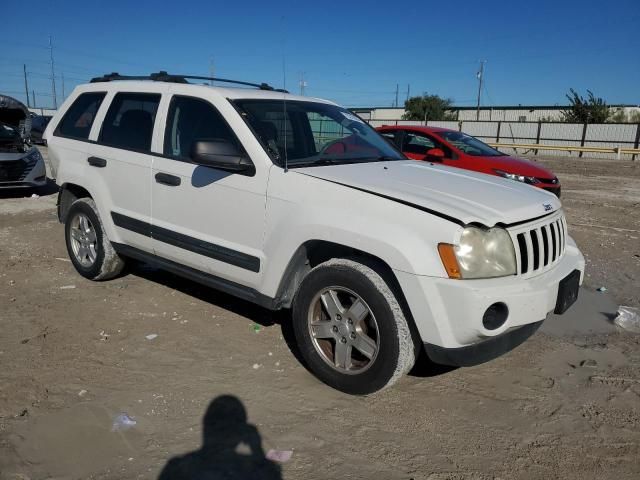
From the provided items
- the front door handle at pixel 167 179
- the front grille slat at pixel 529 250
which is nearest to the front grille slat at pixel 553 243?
the front grille slat at pixel 529 250

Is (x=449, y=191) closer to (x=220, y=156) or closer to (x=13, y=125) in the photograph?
(x=220, y=156)

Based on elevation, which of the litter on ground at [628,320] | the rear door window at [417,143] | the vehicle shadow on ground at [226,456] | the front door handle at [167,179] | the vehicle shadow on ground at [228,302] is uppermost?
the rear door window at [417,143]

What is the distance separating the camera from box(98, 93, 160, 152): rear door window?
14.4 ft

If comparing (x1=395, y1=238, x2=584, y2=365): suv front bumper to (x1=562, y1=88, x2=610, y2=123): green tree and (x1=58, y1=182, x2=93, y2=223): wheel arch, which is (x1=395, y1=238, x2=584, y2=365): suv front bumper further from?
(x1=562, y1=88, x2=610, y2=123): green tree

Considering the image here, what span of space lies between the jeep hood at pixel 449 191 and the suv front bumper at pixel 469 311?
35 cm

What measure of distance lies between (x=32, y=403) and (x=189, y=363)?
98 cm

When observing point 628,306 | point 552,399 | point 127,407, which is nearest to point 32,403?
point 127,407

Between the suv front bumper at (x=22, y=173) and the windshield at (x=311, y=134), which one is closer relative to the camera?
the windshield at (x=311, y=134)

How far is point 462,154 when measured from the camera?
31.6 feet

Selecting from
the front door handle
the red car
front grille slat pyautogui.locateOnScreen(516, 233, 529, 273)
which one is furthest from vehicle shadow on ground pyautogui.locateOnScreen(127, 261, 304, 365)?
the red car

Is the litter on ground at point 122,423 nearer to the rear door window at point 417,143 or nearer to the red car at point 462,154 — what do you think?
the red car at point 462,154

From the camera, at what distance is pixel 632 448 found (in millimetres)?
2846

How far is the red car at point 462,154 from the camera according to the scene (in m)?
9.26

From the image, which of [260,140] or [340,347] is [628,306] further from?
[260,140]
